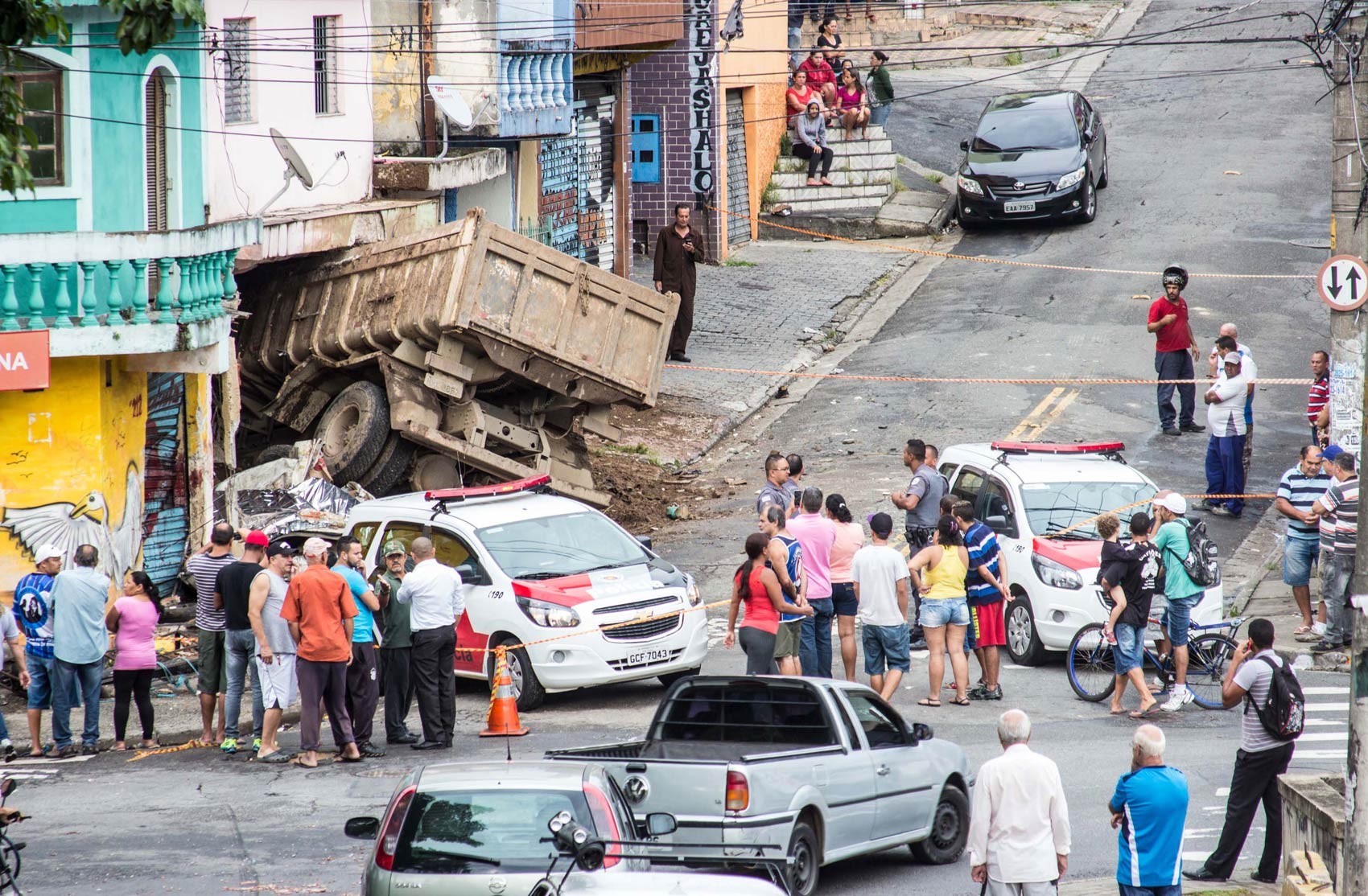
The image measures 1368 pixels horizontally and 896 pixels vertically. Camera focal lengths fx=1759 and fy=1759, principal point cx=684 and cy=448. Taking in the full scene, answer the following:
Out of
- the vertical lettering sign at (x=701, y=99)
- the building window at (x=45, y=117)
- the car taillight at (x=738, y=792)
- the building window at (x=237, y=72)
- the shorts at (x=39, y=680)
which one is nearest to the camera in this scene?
the car taillight at (x=738, y=792)

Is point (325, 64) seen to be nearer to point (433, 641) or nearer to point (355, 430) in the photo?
point (355, 430)

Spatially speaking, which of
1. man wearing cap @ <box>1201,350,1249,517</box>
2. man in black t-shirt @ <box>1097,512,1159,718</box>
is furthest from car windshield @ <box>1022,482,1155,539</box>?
man wearing cap @ <box>1201,350,1249,517</box>

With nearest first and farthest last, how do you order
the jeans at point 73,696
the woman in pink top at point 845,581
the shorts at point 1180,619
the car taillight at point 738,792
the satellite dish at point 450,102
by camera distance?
the car taillight at point 738,792, the jeans at point 73,696, the shorts at point 1180,619, the woman in pink top at point 845,581, the satellite dish at point 450,102

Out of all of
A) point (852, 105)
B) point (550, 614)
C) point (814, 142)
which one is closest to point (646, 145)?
point (814, 142)

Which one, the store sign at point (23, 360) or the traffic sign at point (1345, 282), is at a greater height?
the traffic sign at point (1345, 282)

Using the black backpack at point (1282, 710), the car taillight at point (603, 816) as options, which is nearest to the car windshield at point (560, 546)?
the black backpack at point (1282, 710)

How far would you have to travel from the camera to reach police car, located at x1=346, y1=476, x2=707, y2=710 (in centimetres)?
1398

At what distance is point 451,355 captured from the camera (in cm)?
1839

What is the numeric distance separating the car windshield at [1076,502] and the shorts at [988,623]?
1.38 metres

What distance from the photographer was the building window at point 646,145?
1220 inches

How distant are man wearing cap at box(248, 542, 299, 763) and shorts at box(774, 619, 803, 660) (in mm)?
3622

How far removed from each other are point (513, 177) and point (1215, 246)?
1185 cm

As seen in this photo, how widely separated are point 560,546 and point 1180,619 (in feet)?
16.7

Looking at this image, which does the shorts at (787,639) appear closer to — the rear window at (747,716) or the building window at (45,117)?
the rear window at (747,716)
